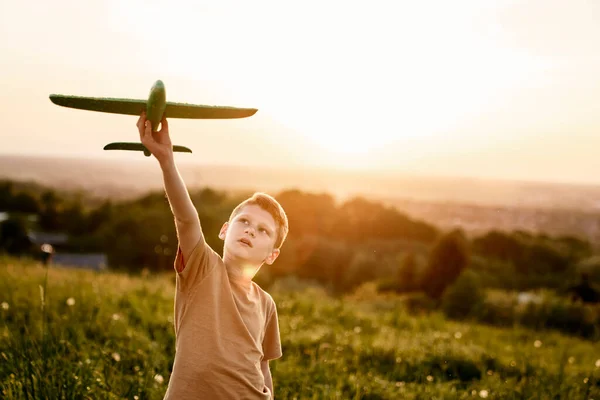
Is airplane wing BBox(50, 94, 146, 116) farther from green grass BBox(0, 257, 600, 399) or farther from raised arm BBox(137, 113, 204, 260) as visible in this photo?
green grass BBox(0, 257, 600, 399)

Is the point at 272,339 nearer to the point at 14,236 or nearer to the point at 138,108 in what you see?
the point at 138,108

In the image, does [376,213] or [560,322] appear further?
[376,213]

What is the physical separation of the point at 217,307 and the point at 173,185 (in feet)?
1.89

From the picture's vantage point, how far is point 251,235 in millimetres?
2561

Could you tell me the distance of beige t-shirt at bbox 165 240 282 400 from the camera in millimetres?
2369

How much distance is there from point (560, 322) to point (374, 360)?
27.3ft

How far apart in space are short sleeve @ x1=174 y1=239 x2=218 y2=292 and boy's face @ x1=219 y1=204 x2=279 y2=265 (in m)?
0.13

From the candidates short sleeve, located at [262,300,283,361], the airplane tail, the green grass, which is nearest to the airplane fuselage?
the airplane tail

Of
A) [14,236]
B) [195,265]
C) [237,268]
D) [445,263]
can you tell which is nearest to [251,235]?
[237,268]

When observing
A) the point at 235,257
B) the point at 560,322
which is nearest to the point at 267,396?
the point at 235,257

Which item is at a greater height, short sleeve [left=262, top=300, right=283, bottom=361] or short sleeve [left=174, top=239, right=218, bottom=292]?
short sleeve [left=174, top=239, right=218, bottom=292]

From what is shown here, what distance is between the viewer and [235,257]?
2543mm

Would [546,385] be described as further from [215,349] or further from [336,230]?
[336,230]

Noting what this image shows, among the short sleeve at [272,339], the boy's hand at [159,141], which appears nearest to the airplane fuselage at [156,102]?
the boy's hand at [159,141]
